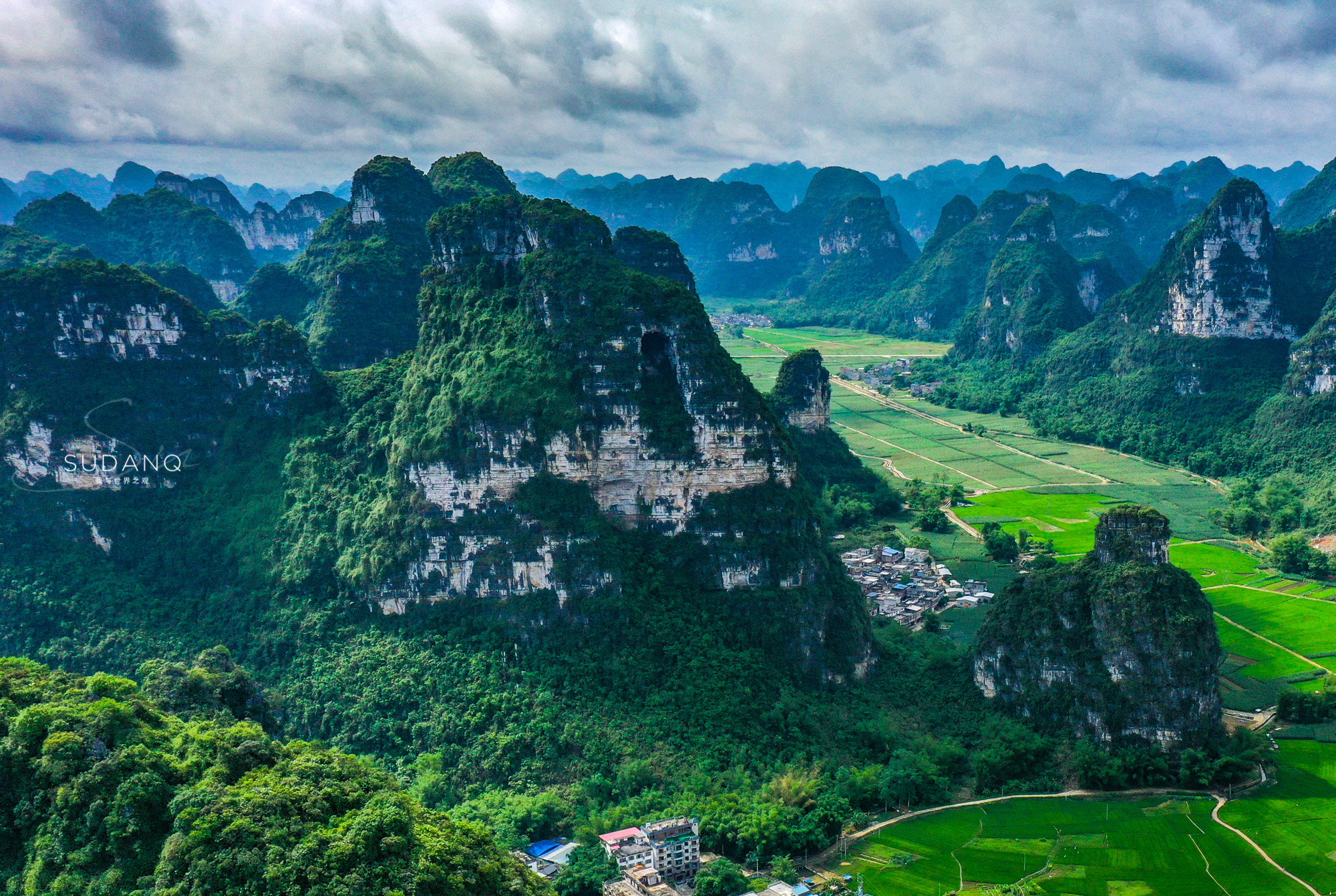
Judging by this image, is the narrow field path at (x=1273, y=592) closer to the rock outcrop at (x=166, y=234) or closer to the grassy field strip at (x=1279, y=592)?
the grassy field strip at (x=1279, y=592)

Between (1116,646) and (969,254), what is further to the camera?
(969,254)

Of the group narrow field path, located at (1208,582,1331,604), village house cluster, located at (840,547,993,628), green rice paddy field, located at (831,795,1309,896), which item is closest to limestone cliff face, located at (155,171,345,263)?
village house cluster, located at (840,547,993,628)

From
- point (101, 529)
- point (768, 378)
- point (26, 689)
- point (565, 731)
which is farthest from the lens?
point (768, 378)

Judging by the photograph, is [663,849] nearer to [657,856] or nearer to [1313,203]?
[657,856]

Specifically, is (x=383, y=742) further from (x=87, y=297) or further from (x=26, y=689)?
(x=87, y=297)

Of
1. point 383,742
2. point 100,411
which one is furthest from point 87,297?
point 383,742

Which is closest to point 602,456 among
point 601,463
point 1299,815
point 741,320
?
point 601,463
